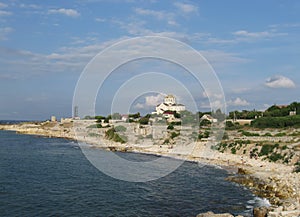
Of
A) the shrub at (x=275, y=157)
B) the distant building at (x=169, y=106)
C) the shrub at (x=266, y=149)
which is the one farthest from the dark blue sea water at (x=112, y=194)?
the distant building at (x=169, y=106)

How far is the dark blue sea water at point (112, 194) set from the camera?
69.5 feet

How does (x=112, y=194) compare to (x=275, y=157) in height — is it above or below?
below

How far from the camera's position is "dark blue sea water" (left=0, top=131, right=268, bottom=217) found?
2119cm

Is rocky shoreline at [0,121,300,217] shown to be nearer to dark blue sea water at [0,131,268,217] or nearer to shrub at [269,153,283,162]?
shrub at [269,153,283,162]

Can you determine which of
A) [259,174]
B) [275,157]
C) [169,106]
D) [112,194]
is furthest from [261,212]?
[169,106]

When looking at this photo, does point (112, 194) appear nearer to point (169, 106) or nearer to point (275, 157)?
point (275, 157)

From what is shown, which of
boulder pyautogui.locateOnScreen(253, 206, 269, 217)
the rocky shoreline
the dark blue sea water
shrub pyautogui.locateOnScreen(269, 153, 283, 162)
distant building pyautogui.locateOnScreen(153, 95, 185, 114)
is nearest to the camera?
boulder pyautogui.locateOnScreen(253, 206, 269, 217)

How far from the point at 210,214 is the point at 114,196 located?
31.0 feet

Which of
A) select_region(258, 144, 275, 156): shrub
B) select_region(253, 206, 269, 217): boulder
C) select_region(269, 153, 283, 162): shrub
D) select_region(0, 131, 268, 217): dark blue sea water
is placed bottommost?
select_region(0, 131, 268, 217): dark blue sea water

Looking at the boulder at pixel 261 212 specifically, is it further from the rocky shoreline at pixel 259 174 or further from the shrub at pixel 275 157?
the shrub at pixel 275 157

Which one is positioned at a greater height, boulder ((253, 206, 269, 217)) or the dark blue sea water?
boulder ((253, 206, 269, 217))

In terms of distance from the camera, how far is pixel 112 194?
25609 mm

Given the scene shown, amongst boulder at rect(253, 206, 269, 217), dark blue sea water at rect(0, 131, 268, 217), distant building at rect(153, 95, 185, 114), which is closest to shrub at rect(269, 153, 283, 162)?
dark blue sea water at rect(0, 131, 268, 217)

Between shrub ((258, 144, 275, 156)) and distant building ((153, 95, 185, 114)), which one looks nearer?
shrub ((258, 144, 275, 156))
